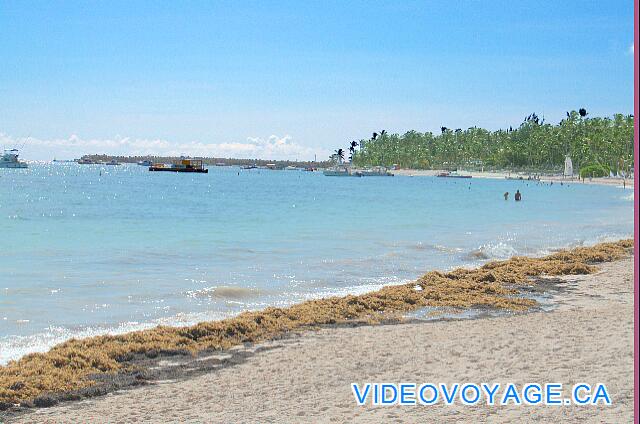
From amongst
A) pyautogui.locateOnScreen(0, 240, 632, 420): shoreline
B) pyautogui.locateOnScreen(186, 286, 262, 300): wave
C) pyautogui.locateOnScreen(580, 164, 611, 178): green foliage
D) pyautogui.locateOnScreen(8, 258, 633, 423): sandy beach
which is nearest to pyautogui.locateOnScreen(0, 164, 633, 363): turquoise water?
pyautogui.locateOnScreen(186, 286, 262, 300): wave

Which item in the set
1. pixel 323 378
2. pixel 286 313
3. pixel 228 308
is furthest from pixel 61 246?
pixel 323 378

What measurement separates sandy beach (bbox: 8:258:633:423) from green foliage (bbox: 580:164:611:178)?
533ft

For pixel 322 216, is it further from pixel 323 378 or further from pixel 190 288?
pixel 323 378

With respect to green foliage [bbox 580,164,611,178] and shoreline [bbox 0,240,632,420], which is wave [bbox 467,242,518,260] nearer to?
shoreline [bbox 0,240,632,420]

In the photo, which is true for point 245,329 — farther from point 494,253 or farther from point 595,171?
point 595,171

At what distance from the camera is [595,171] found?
563 feet

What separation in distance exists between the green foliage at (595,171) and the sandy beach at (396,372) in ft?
533

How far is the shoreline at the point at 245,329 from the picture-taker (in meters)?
11.4

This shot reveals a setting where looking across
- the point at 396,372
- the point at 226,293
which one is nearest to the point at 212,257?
the point at 226,293

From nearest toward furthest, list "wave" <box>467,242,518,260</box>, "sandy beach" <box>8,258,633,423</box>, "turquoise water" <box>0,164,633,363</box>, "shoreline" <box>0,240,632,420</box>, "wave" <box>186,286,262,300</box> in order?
"sandy beach" <box>8,258,633,423</box>, "shoreline" <box>0,240,632,420</box>, "turquoise water" <box>0,164,633,363</box>, "wave" <box>186,286,262,300</box>, "wave" <box>467,242,518,260</box>

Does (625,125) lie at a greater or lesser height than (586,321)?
greater

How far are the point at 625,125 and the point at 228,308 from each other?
568 ft

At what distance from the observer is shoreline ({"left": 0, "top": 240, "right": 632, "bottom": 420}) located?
37.4 ft

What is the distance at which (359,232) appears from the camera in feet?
148
